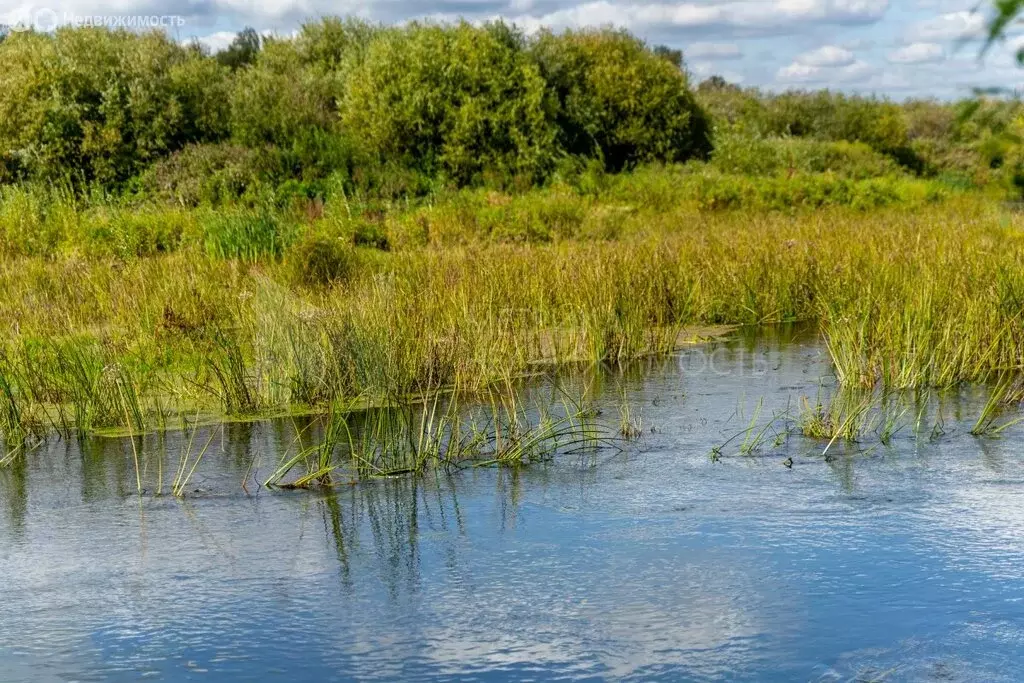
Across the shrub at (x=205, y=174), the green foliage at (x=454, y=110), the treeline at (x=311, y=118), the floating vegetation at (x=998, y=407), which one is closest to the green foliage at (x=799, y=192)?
the treeline at (x=311, y=118)

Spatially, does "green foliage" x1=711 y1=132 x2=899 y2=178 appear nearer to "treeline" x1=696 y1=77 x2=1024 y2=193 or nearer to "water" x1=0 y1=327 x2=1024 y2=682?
"treeline" x1=696 y1=77 x2=1024 y2=193

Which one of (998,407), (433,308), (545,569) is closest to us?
(545,569)

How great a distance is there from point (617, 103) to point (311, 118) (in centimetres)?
540

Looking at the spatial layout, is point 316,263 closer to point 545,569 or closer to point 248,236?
point 248,236

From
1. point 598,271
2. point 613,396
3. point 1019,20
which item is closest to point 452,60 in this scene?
point 598,271

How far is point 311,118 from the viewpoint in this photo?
794 inches

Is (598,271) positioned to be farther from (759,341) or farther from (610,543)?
(610,543)

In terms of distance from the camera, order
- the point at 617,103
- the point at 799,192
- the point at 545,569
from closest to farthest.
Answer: the point at 545,569
the point at 799,192
the point at 617,103

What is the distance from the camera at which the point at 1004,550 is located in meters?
4.63

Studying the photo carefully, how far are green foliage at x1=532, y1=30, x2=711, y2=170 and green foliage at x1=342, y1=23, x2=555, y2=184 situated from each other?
148 centimetres

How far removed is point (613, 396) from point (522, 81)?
1316 centimetres

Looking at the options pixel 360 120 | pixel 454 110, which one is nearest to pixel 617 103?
pixel 454 110

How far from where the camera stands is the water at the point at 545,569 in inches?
149

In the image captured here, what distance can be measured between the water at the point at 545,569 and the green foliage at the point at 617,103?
51.3 feet
